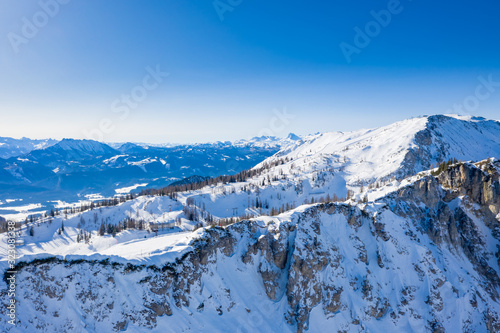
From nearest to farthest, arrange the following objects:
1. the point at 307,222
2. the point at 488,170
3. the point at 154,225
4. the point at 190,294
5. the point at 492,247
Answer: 1. the point at 190,294
2. the point at 307,222
3. the point at 492,247
4. the point at 488,170
5. the point at 154,225

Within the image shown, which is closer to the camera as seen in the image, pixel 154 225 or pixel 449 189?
pixel 449 189

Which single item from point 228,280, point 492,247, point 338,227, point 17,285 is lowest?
point 492,247

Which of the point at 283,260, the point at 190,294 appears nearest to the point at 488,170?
the point at 283,260

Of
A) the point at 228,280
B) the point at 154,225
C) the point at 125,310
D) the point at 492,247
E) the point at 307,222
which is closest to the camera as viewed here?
the point at 125,310

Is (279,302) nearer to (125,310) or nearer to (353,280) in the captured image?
(353,280)

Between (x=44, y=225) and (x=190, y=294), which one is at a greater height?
(x=44, y=225)

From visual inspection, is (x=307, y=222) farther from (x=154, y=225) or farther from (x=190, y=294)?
(x=154, y=225)
